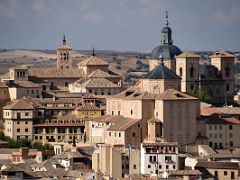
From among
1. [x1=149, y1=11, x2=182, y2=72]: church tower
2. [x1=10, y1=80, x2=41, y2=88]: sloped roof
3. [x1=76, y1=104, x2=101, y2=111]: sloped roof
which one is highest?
[x1=149, y1=11, x2=182, y2=72]: church tower

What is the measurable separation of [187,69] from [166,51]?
167 inches

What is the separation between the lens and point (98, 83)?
126m

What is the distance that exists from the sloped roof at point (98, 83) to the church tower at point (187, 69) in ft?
18.6

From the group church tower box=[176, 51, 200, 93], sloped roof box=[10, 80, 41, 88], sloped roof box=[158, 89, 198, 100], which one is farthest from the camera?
church tower box=[176, 51, 200, 93]

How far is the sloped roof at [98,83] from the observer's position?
125938mm

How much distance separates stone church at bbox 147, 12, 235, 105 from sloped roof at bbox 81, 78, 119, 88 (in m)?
3.79

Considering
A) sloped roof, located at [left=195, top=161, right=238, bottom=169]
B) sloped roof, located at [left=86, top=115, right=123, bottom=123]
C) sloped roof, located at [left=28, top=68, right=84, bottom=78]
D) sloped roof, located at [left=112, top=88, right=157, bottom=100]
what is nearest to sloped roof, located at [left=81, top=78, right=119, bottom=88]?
sloped roof, located at [left=28, top=68, right=84, bottom=78]

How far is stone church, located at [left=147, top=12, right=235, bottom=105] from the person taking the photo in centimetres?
12854

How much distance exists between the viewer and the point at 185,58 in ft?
421

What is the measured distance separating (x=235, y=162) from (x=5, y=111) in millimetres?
25739

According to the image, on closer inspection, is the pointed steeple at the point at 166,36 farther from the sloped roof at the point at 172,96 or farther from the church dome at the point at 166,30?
the sloped roof at the point at 172,96

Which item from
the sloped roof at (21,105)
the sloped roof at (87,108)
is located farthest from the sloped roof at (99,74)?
the sloped roof at (21,105)

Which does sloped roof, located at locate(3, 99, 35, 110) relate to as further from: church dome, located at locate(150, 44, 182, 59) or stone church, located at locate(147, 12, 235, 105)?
church dome, located at locate(150, 44, 182, 59)

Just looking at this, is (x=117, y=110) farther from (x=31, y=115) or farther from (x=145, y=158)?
(x=145, y=158)
